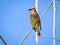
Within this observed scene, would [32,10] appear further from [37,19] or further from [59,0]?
[59,0]

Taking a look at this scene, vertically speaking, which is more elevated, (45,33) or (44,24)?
(44,24)

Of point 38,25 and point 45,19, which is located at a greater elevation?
point 38,25

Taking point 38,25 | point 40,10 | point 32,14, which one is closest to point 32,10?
point 32,14

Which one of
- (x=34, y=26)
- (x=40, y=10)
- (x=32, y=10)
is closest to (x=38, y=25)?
(x=34, y=26)

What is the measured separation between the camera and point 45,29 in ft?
6.62

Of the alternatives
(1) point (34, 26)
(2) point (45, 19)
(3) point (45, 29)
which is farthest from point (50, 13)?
(1) point (34, 26)

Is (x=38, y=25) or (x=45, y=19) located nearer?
(x=38, y=25)

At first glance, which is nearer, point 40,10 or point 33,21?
point 33,21

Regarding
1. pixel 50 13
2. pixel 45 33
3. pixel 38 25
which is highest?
pixel 38 25

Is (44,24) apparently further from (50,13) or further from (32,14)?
(32,14)

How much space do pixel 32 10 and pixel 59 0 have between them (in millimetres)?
1125

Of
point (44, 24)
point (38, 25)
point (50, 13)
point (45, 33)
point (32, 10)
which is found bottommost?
point (45, 33)

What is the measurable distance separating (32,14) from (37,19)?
52 mm

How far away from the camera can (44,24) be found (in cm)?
201
